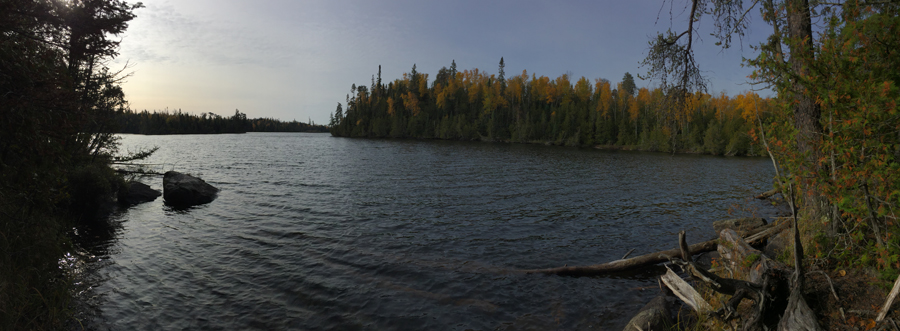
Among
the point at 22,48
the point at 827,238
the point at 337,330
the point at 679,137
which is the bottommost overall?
the point at 337,330

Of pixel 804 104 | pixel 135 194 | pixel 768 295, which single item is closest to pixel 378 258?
pixel 768 295

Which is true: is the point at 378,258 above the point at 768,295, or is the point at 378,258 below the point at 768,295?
below

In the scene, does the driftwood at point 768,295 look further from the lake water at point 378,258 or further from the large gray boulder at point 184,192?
the large gray boulder at point 184,192

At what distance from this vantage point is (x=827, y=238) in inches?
259

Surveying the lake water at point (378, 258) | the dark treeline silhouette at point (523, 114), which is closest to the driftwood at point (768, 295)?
the lake water at point (378, 258)

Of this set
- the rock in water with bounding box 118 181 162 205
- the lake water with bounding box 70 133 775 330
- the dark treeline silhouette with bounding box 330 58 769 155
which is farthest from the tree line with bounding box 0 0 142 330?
the dark treeline silhouette with bounding box 330 58 769 155

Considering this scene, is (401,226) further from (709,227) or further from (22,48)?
(709,227)

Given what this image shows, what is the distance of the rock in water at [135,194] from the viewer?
19.8m

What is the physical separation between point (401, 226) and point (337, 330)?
812cm

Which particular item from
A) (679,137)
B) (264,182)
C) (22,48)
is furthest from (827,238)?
(264,182)

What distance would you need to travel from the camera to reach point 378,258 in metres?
11.6

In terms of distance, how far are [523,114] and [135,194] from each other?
121900mm

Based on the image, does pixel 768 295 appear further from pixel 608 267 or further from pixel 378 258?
pixel 378 258

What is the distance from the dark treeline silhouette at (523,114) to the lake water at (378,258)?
202 ft
